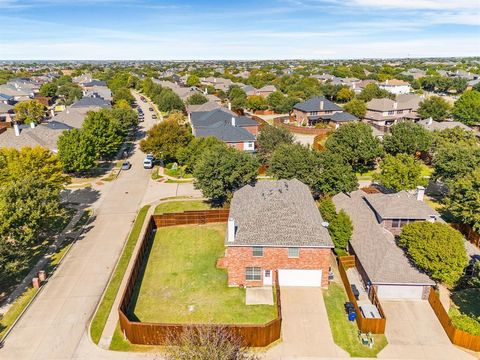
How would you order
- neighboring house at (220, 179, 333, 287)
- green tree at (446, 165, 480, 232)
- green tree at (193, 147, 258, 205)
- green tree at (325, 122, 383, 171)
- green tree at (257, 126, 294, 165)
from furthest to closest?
green tree at (257, 126, 294, 165) < green tree at (325, 122, 383, 171) < green tree at (193, 147, 258, 205) < green tree at (446, 165, 480, 232) < neighboring house at (220, 179, 333, 287)

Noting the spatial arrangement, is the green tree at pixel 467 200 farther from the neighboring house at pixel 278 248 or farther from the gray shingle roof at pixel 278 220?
the neighboring house at pixel 278 248

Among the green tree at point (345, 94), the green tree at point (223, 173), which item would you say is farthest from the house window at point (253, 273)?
the green tree at point (345, 94)

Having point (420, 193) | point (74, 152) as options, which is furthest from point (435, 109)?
point (74, 152)

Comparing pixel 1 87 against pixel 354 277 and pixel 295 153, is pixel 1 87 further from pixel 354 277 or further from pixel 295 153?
pixel 354 277

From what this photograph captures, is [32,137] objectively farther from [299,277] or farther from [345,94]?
[345,94]

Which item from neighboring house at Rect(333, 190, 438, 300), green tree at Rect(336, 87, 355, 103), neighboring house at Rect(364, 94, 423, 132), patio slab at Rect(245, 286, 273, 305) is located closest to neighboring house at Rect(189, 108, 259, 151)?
neighboring house at Rect(333, 190, 438, 300)

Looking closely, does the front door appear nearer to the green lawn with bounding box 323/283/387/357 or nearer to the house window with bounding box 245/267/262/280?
the house window with bounding box 245/267/262/280

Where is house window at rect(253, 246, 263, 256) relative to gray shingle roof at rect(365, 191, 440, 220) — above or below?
below
